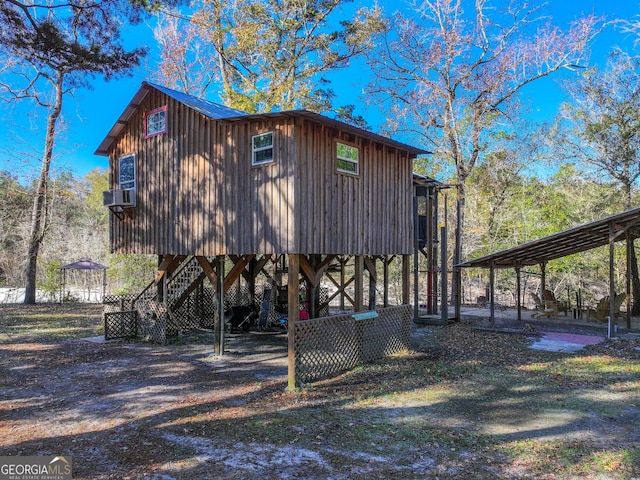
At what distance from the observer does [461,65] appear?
21.3 m

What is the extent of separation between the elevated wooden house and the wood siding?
0.02m

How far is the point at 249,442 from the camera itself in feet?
16.8

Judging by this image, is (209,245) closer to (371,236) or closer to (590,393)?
(371,236)

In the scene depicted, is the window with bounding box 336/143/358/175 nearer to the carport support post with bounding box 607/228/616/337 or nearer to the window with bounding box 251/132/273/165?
the window with bounding box 251/132/273/165

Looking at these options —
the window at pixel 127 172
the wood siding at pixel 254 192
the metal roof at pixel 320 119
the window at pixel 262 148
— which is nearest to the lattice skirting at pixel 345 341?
the wood siding at pixel 254 192

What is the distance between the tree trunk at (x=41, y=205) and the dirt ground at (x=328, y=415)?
38.1 ft

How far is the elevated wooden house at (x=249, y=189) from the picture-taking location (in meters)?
7.99

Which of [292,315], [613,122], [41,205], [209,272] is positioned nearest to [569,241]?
[613,122]

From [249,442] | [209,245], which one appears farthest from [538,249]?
[249,442]

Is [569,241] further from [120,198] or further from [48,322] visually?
[48,322]

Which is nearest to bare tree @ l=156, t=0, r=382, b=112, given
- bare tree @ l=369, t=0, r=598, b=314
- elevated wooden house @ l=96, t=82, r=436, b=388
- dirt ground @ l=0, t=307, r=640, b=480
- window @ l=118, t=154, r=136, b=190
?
bare tree @ l=369, t=0, r=598, b=314

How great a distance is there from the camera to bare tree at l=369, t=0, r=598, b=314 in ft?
66.5

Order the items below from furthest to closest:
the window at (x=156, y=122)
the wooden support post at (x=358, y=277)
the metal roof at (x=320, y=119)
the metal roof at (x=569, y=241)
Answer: the metal roof at (x=569, y=241) → the window at (x=156, y=122) → the wooden support post at (x=358, y=277) → the metal roof at (x=320, y=119)

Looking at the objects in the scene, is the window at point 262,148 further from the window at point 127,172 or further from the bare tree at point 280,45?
the bare tree at point 280,45
